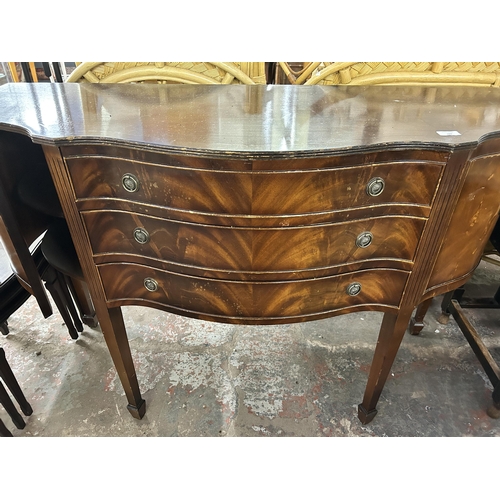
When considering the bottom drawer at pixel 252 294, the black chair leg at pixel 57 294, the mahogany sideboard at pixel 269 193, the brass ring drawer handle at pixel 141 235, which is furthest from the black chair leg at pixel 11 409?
the brass ring drawer handle at pixel 141 235

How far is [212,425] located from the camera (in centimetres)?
161

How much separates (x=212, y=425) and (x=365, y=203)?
1137 mm

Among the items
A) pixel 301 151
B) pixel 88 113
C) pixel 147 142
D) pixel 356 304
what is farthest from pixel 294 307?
pixel 88 113

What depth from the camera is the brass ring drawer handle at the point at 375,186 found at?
38.8 inches

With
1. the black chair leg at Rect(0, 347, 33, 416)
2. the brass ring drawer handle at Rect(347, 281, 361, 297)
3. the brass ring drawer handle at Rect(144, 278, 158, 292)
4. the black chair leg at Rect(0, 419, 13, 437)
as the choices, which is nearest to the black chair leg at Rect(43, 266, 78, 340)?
the black chair leg at Rect(0, 347, 33, 416)

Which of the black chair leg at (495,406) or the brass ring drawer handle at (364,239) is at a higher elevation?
the brass ring drawer handle at (364,239)

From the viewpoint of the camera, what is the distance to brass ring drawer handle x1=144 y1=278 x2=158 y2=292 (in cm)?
120

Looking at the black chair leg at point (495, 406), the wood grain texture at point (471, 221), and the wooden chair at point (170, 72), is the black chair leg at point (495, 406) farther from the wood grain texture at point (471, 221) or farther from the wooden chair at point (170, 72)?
the wooden chair at point (170, 72)

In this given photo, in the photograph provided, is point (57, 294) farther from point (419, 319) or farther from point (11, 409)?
point (419, 319)

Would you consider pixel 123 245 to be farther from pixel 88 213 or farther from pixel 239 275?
pixel 239 275

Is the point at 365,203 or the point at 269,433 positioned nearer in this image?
the point at 365,203

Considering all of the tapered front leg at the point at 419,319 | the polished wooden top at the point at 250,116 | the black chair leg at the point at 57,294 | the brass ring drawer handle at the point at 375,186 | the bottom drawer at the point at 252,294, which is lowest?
the tapered front leg at the point at 419,319

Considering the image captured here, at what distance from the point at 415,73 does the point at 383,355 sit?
44.4 inches

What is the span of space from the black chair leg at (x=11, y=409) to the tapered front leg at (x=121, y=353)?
1.43 ft
